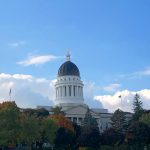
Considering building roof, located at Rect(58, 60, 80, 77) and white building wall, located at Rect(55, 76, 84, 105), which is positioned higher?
building roof, located at Rect(58, 60, 80, 77)

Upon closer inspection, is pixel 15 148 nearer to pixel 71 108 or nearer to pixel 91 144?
pixel 91 144

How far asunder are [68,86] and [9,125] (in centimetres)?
7047

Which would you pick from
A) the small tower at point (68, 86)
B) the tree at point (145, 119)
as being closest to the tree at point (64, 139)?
the tree at point (145, 119)

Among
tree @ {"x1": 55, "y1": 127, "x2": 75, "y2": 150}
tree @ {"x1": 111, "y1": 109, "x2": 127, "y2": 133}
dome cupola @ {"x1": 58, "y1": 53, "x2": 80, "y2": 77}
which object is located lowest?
tree @ {"x1": 55, "y1": 127, "x2": 75, "y2": 150}

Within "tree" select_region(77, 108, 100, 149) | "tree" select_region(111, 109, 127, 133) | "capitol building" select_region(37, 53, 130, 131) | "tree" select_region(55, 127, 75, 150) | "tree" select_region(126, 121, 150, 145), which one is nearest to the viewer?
"tree" select_region(126, 121, 150, 145)

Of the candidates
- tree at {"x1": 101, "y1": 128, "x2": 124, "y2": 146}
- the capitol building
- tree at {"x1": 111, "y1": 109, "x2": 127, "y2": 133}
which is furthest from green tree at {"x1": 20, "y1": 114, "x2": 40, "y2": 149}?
the capitol building

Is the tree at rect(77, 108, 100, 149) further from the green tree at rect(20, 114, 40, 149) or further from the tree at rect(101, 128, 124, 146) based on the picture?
the green tree at rect(20, 114, 40, 149)

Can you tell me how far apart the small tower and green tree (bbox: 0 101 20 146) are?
215 ft

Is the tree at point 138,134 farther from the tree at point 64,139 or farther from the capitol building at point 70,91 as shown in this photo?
the capitol building at point 70,91

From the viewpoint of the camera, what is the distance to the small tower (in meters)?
153

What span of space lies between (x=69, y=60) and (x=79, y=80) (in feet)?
23.1

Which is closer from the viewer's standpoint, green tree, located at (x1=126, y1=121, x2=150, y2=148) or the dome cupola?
green tree, located at (x1=126, y1=121, x2=150, y2=148)

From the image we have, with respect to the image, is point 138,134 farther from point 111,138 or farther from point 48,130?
point 48,130

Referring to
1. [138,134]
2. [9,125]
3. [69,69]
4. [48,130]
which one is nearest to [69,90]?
[69,69]
